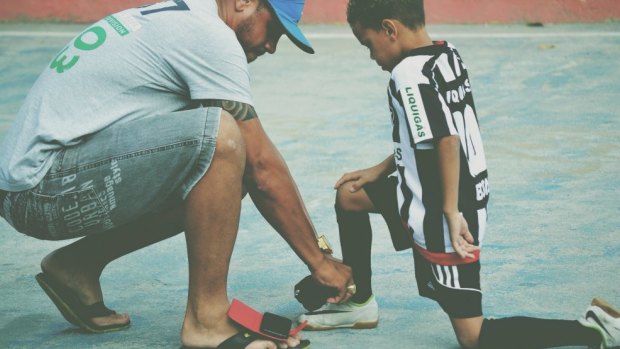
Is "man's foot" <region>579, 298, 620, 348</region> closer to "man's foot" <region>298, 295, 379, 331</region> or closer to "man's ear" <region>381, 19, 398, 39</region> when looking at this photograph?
"man's foot" <region>298, 295, 379, 331</region>

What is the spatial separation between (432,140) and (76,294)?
3.93 ft

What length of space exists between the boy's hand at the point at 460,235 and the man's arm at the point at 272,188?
0.42m

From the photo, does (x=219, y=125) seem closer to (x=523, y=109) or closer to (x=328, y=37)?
(x=523, y=109)

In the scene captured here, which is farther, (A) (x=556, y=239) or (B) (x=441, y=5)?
(B) (x=441, y=5)

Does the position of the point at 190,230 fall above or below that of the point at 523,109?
above

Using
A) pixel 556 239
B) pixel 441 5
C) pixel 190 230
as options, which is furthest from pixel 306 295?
pixel 441 5

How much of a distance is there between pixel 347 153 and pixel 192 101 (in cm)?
216

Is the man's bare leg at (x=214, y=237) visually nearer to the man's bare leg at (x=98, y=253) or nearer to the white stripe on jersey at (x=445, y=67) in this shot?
the man's bare leg at (x=98, y=253)

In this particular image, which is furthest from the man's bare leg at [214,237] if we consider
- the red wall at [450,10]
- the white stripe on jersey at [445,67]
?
the red wall at [450,10]

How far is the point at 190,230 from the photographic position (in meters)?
2.75

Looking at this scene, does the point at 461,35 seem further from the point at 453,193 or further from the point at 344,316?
the point at 453,193

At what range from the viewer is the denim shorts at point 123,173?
2730mm

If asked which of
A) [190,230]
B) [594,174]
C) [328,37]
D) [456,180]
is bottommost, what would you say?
[328,37]

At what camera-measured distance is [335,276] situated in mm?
2955
